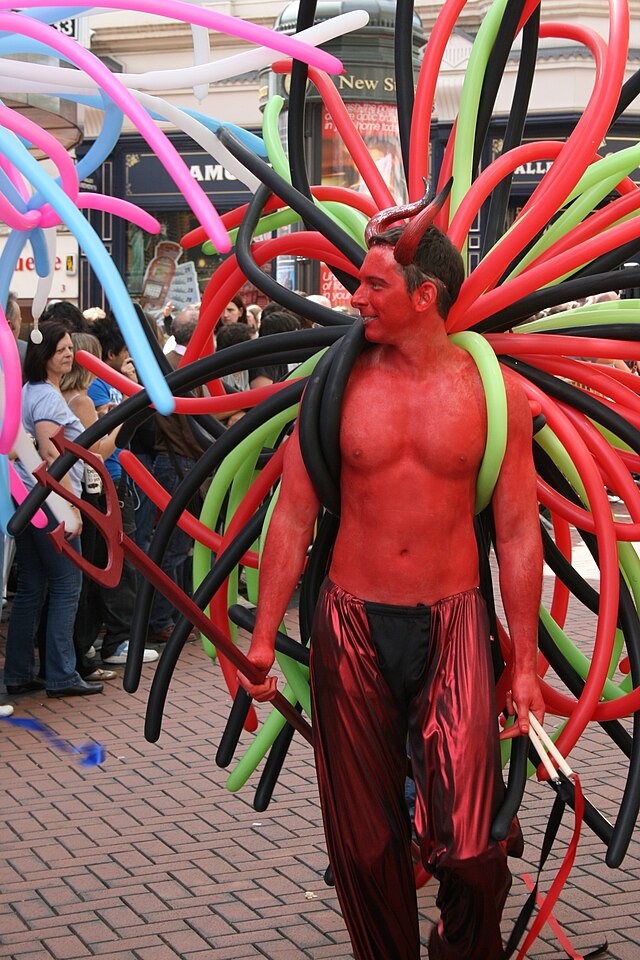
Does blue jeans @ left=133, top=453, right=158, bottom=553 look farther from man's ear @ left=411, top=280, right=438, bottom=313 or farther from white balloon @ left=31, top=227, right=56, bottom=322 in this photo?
man's ear @ left=411, top=280, right=438, bottom=313

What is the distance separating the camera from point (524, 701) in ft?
11.4

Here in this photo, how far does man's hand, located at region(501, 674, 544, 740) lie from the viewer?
11.3 feet

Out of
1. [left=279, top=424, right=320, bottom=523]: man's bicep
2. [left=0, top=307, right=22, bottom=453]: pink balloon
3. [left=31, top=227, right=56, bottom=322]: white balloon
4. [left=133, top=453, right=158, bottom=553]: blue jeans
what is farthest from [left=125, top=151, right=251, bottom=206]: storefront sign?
[left=0, top=307, right=22, bottom=453]: pink balloon

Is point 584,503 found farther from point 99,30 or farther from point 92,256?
point 99,30

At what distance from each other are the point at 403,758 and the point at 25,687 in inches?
161

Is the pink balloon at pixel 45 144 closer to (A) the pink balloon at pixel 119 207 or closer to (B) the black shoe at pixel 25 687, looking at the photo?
(A) the pink balloon at pixel 119 207

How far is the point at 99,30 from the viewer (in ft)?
56.1

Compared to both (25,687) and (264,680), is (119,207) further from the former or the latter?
(25,687)

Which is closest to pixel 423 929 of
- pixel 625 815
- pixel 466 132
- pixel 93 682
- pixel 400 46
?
pixel 625 815

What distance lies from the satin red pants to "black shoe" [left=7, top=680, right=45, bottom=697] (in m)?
3.94

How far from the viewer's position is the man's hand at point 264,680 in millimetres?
3584

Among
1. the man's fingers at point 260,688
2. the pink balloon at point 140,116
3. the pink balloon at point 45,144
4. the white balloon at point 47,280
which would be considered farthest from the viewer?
the white balloon at point 47,280

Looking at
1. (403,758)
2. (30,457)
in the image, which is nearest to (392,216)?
(30,457)

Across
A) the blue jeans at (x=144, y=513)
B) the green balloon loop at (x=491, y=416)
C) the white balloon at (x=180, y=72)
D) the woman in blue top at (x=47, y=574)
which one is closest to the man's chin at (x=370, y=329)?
the green balloon loop at (x=491, y=416)
